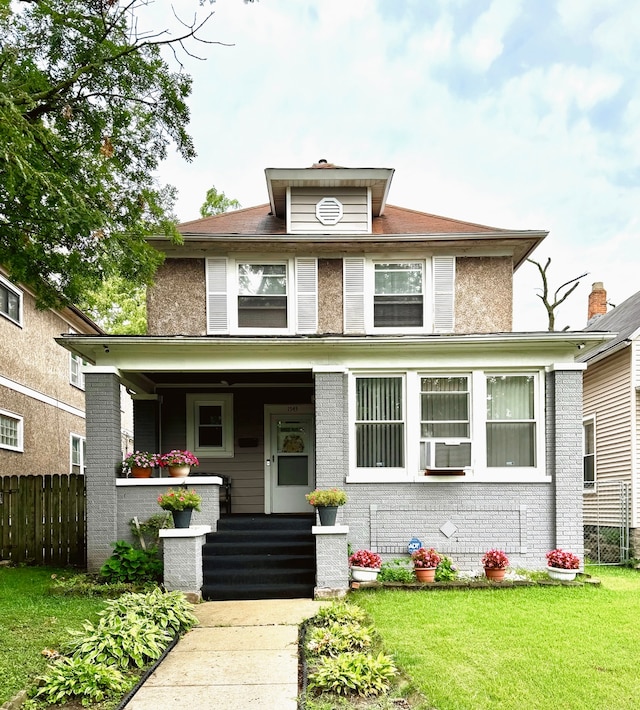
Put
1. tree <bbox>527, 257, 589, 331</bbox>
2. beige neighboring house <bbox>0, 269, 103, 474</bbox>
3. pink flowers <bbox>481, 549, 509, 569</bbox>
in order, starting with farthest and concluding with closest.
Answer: tree <bbox>527, 257, 589, 331</bbox> < beige neighboring house <bbox>0, 269, 103, 474</bbox> < pink flowers <bbox>481, 549, 509, 569</bbox>

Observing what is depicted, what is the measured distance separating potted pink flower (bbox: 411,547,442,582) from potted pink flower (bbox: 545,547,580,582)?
1.63 metres

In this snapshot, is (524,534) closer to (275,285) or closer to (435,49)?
(275,285)


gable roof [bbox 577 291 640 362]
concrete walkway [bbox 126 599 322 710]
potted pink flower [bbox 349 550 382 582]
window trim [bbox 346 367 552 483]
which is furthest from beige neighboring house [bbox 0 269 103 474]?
gable roof [bbox 577 291 640 362]

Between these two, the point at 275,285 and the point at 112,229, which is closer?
the point at 112,229

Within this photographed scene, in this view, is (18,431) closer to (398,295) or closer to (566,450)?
(398,295)

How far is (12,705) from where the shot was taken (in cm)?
439

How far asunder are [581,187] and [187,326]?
14872 millimetres

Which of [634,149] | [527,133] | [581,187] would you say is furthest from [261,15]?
[581,187]

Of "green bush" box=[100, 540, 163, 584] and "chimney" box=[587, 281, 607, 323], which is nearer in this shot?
"green bush" box=[100, 540, 163, 584]

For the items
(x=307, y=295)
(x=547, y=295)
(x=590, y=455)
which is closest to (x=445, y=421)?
(x=307, y=295)

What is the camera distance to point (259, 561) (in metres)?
9.05

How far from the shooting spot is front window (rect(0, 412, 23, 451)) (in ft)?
46.6

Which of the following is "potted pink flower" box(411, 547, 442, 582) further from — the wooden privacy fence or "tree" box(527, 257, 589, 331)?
"tree" box(527, 257, 589, 331)

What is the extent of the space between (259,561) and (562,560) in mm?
4183
